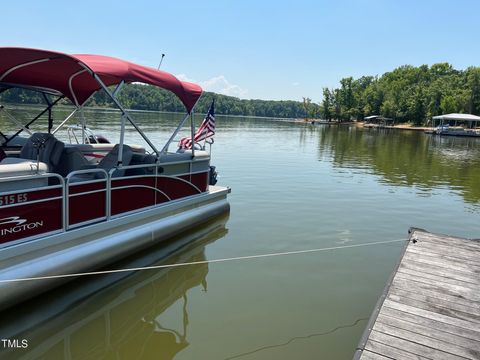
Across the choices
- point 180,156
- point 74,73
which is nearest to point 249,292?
point 180,156

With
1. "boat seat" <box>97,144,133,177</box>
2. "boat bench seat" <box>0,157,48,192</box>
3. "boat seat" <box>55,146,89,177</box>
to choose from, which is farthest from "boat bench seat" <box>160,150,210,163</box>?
"boat bench seat" <box>0,157,48,192</box>

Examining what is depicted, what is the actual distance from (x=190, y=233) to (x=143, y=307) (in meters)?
2.88

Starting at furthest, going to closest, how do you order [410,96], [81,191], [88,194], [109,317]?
[410,96]
[88,194]
[81,191]
[109,317]

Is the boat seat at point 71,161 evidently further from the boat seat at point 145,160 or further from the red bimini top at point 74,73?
the red bimini top at point 74,73

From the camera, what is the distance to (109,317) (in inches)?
196

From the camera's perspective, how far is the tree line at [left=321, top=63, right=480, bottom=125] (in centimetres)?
7781

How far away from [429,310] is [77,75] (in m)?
7.01

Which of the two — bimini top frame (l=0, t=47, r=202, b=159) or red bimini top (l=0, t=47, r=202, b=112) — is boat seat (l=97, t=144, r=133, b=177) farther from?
red bimini top (l=0, t=47, r=202, b=112)

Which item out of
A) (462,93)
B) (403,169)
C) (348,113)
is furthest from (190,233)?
(348,113)

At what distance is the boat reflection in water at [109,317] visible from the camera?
4344 millimetres

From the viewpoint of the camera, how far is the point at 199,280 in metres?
6.27

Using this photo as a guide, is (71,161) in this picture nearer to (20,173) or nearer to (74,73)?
(74,73)

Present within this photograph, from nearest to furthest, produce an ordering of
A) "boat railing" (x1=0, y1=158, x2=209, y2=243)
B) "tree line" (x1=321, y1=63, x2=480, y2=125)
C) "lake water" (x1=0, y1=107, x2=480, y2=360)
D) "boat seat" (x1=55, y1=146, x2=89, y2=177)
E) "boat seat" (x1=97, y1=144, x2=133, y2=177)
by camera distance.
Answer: "lake water" (x1=0, y1=107, x2=480, y2=360), "boat railing" (x1=0, y1=158, x2=209, y2=243), "boat seat" (x1=55, y1=146, x2=89, y2=177), "boat seat" (x1=97, y1=144, x2=133, y2=177), "tree line" (x1=321, y1=63, x2=480, y2=125)

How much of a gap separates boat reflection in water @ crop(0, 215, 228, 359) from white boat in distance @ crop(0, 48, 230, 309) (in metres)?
0.25
